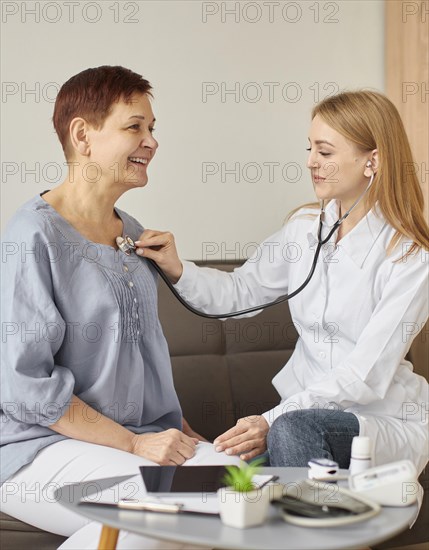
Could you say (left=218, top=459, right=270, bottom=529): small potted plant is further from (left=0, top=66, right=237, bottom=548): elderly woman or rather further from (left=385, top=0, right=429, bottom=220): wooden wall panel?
(left=385, top=0, right=429, bottom=220): wooden wall panel

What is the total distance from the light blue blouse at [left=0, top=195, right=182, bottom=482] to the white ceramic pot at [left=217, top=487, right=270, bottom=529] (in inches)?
22.8

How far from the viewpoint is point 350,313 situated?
209 cm

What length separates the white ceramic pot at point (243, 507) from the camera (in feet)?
4.08

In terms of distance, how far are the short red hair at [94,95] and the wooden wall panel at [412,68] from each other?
1.28m

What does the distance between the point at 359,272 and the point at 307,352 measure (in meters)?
0.24

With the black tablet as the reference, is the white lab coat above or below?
above

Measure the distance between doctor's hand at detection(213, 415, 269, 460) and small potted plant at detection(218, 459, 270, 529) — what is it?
54cm

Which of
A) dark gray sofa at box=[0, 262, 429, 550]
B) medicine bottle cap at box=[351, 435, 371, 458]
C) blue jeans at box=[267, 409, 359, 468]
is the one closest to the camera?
medicine bottle cap at box=[351, 435, 371, 458]

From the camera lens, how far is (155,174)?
110 inches

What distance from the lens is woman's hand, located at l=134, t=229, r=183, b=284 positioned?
79.8 inches

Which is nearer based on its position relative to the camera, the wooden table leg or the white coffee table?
the white coffee table
